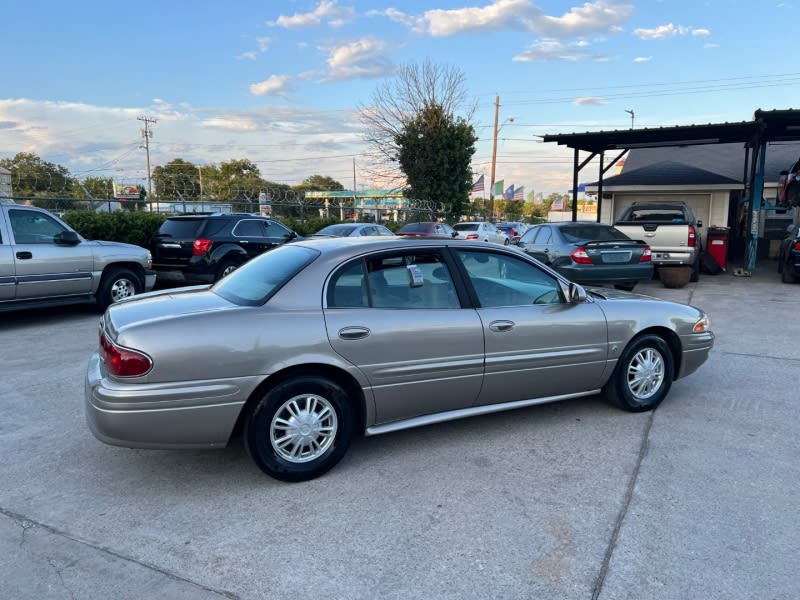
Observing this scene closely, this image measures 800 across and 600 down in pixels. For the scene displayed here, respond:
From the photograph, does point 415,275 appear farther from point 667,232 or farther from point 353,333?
point 667,232

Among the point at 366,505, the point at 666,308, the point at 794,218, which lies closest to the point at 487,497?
the point at 366,505

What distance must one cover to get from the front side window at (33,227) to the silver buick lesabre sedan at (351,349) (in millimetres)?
5071

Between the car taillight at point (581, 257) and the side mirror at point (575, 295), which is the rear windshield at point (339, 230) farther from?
the side mirror at point (575, 295)

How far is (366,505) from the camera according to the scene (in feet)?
11.4

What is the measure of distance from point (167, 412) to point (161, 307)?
80 cm

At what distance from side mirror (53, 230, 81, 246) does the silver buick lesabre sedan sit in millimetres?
→ 5154

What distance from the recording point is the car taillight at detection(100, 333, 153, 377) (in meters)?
3.34

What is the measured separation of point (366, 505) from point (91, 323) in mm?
7077

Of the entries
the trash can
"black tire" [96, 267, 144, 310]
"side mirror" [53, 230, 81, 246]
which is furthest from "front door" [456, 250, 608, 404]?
the trash can

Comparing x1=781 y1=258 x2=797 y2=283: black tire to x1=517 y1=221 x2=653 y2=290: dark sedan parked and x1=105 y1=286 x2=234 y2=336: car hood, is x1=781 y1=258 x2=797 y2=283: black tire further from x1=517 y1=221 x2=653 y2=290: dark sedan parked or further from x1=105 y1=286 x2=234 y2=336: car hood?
x1=105 y1=286 x2=234 y2=336: car hood

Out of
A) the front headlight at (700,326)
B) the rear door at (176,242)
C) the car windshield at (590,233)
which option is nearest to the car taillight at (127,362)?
the front headlight at (700,326)

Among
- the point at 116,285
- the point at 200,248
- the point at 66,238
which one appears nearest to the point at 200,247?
the point at 200,248

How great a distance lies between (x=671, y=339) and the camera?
16.8 ft

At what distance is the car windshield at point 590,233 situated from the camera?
10.9 meters
